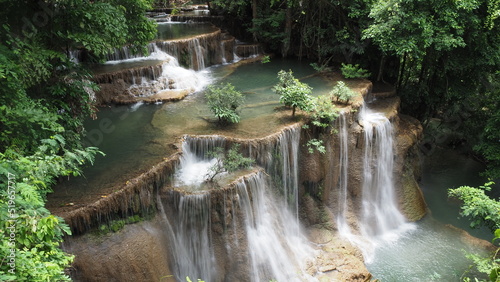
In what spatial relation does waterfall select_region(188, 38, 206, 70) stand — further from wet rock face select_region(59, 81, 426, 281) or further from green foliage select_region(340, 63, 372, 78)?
wet rock face select_region(59, 81, 426, 281)

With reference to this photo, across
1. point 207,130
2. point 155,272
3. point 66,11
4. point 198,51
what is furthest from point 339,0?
point 155,272

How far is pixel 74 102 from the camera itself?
7.61m

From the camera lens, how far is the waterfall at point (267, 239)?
868 cm

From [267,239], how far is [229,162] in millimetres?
2160

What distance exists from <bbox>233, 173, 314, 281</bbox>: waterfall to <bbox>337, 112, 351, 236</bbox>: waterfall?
5.20ft

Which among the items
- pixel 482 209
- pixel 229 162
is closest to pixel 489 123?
pixel 482 209

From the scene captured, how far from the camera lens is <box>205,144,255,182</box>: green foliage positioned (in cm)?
842

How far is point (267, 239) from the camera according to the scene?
9.06m

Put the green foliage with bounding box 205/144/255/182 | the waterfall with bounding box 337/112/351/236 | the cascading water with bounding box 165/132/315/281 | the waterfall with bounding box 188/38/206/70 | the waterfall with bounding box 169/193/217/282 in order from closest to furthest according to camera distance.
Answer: the waterfall with bounding box 169/193/217/282, the cascading water with bounding box 165/132/315/281, the green foliage with bounding box 205/144/255/182, the waterfall with bounding box 337/112/351/236, the waterfall with bounding box 188/38/206/70

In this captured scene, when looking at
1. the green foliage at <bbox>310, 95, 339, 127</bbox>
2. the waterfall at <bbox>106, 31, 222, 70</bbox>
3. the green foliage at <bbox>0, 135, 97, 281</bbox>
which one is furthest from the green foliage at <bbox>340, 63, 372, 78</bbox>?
the green foliage at <bbox>0, 135, 97, 281</bbox>

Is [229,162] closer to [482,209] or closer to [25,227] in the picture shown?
[25,227]

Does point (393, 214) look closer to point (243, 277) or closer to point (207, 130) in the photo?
point (243, 277)

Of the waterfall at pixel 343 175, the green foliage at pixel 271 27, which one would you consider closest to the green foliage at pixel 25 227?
the waterfall at pixel 343 175

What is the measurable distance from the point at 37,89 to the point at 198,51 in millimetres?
8566
